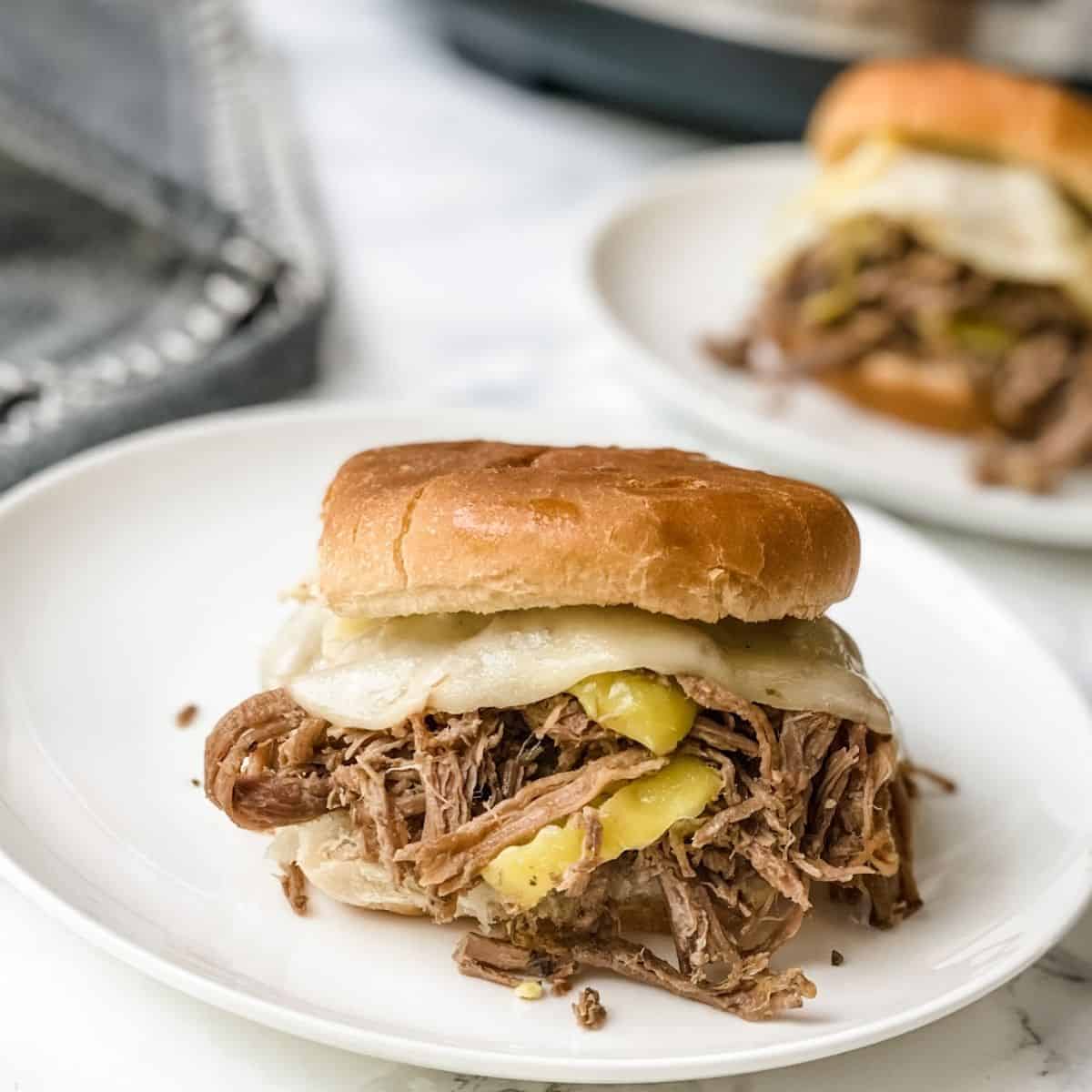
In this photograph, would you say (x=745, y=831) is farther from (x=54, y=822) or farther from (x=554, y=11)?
(x=554, y=11)

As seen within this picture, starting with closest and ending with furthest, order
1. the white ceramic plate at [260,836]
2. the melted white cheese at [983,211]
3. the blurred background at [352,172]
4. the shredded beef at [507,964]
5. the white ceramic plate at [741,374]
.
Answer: the white ceramic plate at [260,836], the shredded beef at [507,964], the white ceramic plate at [741,374], the blurred background at [352,172], the melted white cheese at [983,211]

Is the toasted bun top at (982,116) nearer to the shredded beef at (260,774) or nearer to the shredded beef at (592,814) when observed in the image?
the shredded beef at (592,814)

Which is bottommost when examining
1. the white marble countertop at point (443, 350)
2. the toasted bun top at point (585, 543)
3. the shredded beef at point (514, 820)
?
the white marble countertop at point (443, 350)

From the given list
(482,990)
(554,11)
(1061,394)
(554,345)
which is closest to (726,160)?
(554,11)

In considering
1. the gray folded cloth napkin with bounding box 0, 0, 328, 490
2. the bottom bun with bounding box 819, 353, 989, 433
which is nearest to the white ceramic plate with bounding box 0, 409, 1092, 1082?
the gray folded cloth napkin with bounding box 0, 0, 328, 490

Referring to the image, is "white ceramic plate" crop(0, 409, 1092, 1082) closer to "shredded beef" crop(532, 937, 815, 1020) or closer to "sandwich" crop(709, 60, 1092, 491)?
"shredded beef" crop(532, 937, 815, 1020)

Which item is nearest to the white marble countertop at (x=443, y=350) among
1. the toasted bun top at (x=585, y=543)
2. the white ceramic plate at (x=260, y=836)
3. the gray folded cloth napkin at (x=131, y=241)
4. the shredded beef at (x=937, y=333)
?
the white ceramic plate at (x=260, y=836)

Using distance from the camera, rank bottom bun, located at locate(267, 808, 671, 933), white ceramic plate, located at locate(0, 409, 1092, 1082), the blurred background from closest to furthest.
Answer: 1. white ceramic plate, located at locate(0, 409, 1092, 1082)
2. bottom bun, located at locate(267, 808, 671, 933)
3. the blurred background

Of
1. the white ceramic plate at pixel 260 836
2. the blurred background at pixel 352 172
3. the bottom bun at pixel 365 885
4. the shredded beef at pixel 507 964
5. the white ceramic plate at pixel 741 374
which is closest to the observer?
the white ceramic plate at pixel 260 836

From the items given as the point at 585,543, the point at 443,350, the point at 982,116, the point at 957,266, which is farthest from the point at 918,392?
the point at 585,543
